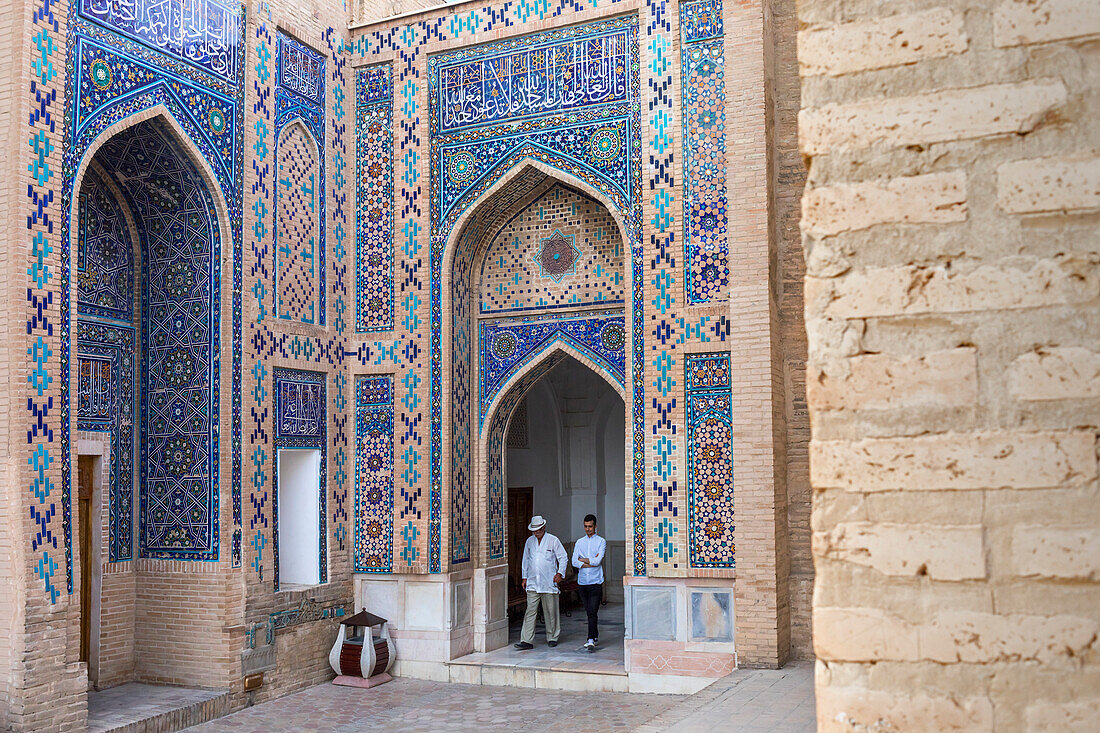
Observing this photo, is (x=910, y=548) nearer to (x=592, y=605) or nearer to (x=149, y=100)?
(x=149, y=100)

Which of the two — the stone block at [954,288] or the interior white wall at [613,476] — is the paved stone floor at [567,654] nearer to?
the interior white wall at [613,476]

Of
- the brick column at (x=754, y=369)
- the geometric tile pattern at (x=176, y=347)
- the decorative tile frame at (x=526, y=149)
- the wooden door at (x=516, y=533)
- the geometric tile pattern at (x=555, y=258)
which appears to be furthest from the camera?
the wooden door at (x=516, y=533)

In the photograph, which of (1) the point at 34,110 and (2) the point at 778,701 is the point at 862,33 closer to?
(2) the point at 778,701

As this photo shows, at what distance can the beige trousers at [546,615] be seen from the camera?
991cm

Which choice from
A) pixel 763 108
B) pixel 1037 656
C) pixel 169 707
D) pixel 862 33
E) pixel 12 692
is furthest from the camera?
pixel 763 108

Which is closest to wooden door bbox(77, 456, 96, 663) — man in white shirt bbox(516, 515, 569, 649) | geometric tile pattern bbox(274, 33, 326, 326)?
geometric tile pattern bbox(274, 33, 326, 326)

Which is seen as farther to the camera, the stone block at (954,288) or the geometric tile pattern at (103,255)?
the geometric tile pattern at (103,255)

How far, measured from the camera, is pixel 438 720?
7.88 metres

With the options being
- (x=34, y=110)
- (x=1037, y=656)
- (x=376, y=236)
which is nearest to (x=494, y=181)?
(x=376, y=236)

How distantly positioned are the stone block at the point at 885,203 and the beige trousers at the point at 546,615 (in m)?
7.88

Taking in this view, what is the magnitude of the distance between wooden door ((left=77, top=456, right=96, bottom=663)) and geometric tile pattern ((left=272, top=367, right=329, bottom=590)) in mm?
1407

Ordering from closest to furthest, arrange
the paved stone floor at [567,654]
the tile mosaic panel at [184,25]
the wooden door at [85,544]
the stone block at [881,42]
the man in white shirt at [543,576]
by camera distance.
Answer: the stone block at [881,42]
the tile mosaic panel at [184,25]
the wooden door at [85,544]
the paved stone floor at [567,654]
the man in white shirt at [543,576]

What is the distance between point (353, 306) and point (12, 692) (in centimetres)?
442

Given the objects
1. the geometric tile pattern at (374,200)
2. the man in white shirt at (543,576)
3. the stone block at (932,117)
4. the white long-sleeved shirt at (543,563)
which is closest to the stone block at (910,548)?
the stone block at (932,117)
